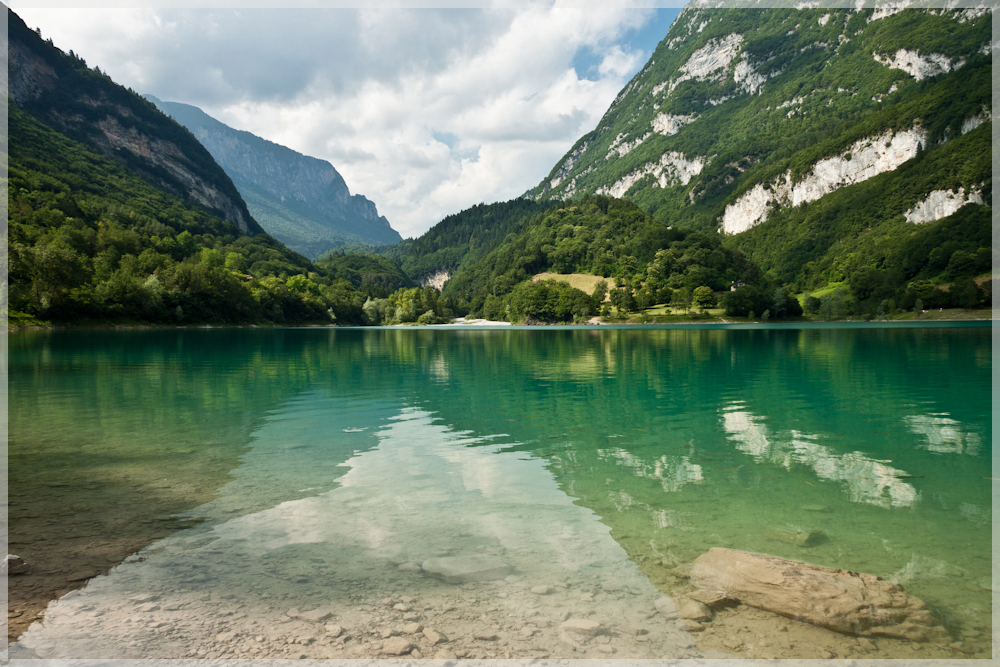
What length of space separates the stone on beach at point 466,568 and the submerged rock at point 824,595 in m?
2.90

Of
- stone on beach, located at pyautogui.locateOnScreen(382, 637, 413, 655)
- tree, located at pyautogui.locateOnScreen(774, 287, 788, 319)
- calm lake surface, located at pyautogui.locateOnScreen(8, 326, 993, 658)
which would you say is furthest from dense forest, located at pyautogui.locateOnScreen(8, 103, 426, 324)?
tree, located at pyautogui.locateOnScreen(774, 287, 788, 319)

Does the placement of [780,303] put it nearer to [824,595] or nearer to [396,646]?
[824,595]

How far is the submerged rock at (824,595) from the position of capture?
6.25 metres

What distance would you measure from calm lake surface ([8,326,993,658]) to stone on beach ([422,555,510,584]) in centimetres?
21

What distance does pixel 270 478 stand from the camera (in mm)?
→ 12789

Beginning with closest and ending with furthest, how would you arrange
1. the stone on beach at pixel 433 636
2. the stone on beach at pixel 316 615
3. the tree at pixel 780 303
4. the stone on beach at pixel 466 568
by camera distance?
1. the stone on beach at pixel 433 636
2. the stone on beach at pixel 316 615
3. the stone on beach at pixel 466 568
4. the tree at pixel 780 303

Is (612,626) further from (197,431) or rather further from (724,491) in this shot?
(197,431)

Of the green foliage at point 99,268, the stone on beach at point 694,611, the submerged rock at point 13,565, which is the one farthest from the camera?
the green foliage at point 99,268

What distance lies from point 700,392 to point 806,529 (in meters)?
18.3

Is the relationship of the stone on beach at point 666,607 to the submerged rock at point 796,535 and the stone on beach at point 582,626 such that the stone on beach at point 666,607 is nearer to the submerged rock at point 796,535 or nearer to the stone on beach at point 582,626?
the stone on beach at point 582,626

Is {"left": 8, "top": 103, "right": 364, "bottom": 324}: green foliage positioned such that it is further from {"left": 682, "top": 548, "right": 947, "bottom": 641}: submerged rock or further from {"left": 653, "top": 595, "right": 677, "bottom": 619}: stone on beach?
{"left": 682, "top": 548, "right": 947, "bottom": 641}: submerged rock

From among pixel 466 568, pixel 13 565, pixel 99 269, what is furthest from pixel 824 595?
pixel 99 269

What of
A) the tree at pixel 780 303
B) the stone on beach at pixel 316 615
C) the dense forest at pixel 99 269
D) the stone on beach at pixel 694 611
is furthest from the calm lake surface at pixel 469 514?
the tree at pixel 780 303

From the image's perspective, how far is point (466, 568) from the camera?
7.88 m
